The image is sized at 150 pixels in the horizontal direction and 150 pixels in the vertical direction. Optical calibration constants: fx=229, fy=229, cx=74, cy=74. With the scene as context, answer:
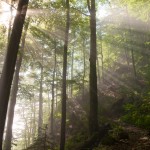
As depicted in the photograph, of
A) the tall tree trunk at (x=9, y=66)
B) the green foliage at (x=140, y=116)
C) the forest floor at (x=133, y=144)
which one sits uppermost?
the tall tree trunk at (x=9, y=66)

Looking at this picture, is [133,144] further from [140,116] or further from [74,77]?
[74,77]

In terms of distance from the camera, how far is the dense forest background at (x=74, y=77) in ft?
32.4

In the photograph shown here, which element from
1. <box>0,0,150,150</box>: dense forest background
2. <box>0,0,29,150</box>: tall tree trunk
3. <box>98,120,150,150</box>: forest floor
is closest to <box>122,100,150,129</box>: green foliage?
<box>0,0,150,150</box>: dense forest background

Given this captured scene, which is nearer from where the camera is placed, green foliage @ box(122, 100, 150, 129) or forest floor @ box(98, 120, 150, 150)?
forest floor @ box(98, 120, 150, 150)

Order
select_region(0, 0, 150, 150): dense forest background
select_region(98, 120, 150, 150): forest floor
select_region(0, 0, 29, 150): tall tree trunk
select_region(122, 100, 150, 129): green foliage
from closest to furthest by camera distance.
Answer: select_region(0, 0, 29, 150): tall tree trunk
select_region(98, 120, 150, 150): forest floor
select_region(0, 0, 150, 150): dense forest background
select_region(122, 100, 150, 129): green foliage

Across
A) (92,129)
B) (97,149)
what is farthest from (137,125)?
(97,149)

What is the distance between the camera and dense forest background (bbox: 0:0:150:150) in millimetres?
9874

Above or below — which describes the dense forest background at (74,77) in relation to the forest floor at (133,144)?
above

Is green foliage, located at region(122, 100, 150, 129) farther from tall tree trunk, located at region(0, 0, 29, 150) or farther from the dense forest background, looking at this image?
tall tree trunk, located at region(0, 0, 29, 150)

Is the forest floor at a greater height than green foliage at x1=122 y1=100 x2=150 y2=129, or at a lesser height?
lesser

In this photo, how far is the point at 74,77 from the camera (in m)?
27.6

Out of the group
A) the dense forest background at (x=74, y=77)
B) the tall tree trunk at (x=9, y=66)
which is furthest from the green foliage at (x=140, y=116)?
the tall tree trunk at (x=9, y=66)

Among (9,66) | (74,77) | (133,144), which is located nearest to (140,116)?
(133,144)

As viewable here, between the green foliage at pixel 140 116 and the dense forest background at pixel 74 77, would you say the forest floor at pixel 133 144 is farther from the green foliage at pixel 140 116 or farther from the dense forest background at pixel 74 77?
the green foliage at pixel 140 116
